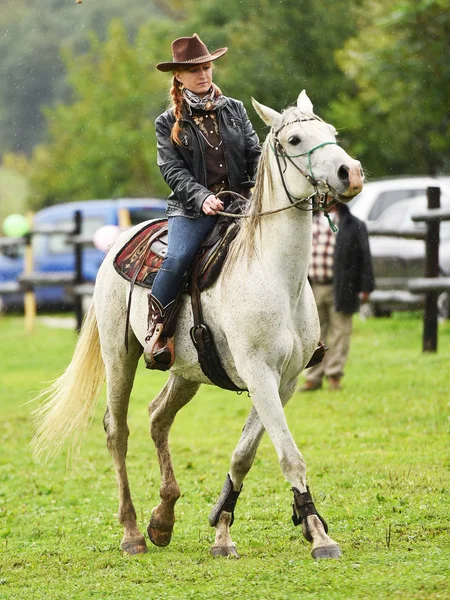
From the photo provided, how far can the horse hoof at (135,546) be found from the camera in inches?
303

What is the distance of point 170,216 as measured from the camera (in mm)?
7613

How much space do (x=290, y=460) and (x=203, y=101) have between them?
2.38 metres

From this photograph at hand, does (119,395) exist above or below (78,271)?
above

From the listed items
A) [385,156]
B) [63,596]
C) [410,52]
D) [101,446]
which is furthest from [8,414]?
[385,156]

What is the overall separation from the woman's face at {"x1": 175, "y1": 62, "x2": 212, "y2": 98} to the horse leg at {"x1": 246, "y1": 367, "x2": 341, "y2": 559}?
6.29 feet

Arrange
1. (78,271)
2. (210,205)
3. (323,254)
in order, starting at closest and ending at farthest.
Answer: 1. (210,205)
2. (323,254)
3. (78,271)

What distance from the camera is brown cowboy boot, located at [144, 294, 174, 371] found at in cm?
747

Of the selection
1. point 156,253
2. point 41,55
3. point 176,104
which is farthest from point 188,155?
point 41,55

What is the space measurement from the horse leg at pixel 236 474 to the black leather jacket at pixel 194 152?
1.34 meters

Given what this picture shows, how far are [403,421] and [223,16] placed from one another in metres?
22.8

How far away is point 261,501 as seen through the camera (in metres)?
9.05

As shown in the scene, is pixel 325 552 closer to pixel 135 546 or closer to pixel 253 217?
pixel 135 546

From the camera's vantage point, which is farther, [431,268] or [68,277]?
[68,277]

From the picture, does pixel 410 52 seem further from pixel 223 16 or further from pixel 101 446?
pixel 101 446
